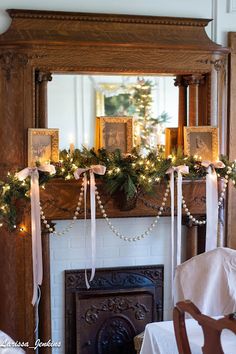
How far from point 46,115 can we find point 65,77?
1.08ft

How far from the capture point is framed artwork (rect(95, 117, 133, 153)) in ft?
Result: 10.8

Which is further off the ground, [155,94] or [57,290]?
[155,94]

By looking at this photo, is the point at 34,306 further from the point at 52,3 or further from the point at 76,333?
the point at 52,3

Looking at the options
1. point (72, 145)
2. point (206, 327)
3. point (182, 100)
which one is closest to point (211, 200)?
point (182, 100)

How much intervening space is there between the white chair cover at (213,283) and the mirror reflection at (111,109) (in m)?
1.06

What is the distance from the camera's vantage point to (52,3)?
125 inches

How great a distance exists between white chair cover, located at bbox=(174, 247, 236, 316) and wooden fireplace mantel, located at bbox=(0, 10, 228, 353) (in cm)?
76

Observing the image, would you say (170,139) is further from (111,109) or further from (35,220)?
(35,220)

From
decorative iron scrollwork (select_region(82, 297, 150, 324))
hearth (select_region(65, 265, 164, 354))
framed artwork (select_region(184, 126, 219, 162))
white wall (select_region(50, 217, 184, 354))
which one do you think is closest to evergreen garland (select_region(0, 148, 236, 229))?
framed artwork (select_region(184, 126, 219, 162))

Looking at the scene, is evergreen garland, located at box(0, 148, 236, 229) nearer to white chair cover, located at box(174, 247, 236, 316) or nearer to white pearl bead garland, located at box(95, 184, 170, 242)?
white pearl bead garland, located at box(95, 184, 170, 242)

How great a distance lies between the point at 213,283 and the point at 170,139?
1.20 m

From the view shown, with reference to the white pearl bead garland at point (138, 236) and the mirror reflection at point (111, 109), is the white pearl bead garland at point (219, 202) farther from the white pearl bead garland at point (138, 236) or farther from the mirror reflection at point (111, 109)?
the mirror reflection at point (111, 109)

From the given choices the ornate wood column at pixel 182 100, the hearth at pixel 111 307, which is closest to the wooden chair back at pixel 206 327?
the hearth at pixel 111 307

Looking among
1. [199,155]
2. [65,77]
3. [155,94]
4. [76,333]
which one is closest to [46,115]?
[65,77]
